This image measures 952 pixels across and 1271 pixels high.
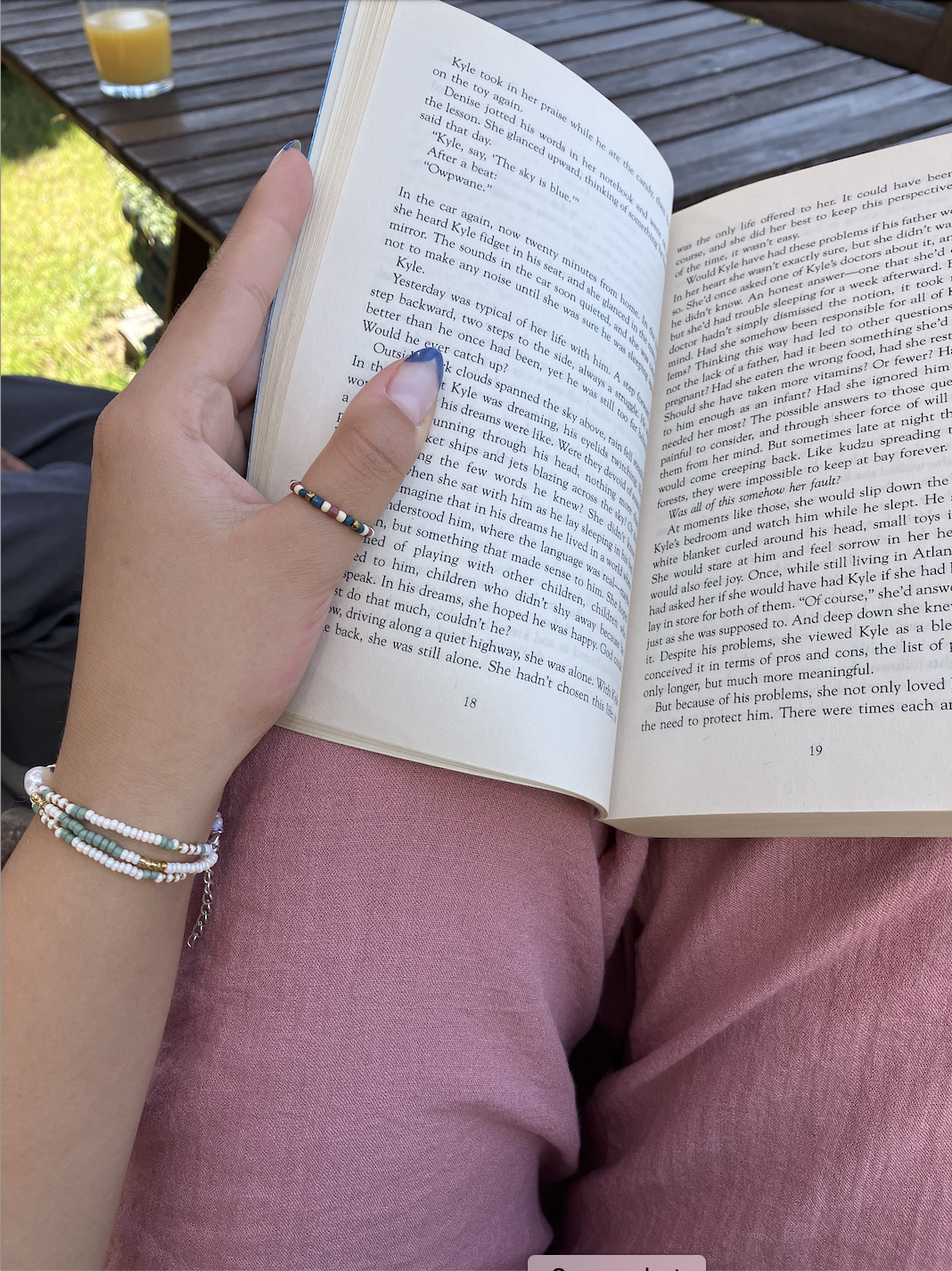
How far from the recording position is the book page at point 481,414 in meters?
0.52

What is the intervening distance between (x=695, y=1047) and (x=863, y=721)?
22 centimetres

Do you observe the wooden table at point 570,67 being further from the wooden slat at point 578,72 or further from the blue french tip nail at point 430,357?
the blue french tip nail at point 430,357

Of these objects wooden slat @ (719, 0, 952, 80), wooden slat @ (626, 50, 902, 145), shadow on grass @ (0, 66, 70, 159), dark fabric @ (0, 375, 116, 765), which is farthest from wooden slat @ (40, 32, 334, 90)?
shadow on grass @ (0, 66, 70, 159)

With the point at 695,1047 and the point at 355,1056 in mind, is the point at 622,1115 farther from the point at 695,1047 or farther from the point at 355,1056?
the point at 355,1056

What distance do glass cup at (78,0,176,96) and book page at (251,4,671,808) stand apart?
0.80m

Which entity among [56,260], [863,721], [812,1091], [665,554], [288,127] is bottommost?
[812,1091]

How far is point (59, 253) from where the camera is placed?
220 centimetres

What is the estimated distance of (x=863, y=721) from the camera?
0.51 m

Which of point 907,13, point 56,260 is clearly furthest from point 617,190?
point 56,260

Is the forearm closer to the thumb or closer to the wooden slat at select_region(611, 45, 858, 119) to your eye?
the thumb

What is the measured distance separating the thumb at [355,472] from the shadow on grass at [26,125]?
255 cm

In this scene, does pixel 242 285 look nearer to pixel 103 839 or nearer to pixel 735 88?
pixel 103 839

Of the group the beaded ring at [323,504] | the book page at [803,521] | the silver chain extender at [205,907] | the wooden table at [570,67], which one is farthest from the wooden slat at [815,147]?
the silver chain extender at [205,907]

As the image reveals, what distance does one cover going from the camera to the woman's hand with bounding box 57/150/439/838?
18.2 inches
